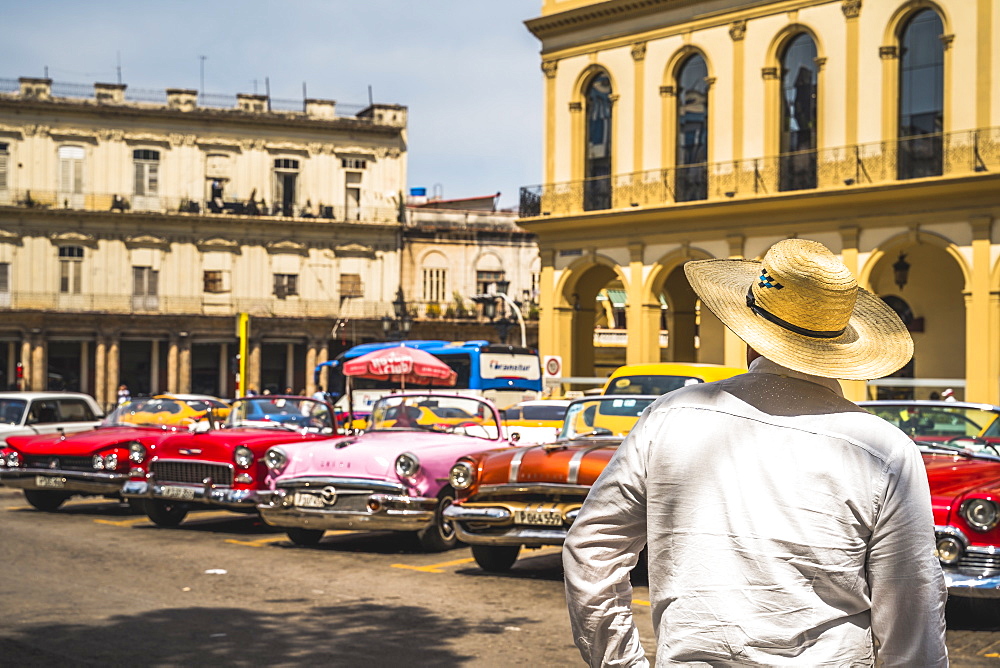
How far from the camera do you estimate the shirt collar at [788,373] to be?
2484 mm

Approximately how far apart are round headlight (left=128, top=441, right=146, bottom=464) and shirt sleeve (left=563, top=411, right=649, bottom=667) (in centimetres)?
1115

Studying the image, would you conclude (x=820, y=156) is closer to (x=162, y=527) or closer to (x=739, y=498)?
(x=162, y=527)

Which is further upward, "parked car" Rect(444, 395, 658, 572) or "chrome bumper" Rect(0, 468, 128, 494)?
"parked car" Rect(444, 395, 658, 572)

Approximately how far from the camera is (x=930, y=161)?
25344mm

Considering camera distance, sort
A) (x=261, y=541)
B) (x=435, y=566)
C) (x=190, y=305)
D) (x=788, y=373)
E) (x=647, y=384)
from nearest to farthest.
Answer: (x=788, y=373) → (x=435, y=566) → (x=261, y=541) → (x=647, y=384) → (x=190, y=305)

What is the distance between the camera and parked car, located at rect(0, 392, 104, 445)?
16.5m

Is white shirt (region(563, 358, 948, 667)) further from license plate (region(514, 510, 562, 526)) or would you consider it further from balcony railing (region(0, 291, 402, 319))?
balcony railing (region(0, 291, 402, 319))

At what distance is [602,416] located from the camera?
10570 mm

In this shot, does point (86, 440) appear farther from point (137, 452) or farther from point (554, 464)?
point (554, 464)

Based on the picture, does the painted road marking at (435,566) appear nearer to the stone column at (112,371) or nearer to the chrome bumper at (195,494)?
the chrome bumper at (195,494)

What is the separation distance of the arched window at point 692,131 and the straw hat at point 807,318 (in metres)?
26.6

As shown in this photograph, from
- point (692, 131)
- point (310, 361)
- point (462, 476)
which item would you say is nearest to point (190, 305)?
point (310, 361)

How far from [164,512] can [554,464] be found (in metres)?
5.36

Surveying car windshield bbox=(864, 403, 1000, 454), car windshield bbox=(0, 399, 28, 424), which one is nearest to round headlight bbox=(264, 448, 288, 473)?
car windshield bbox=(864, 403, 1000, 454)
